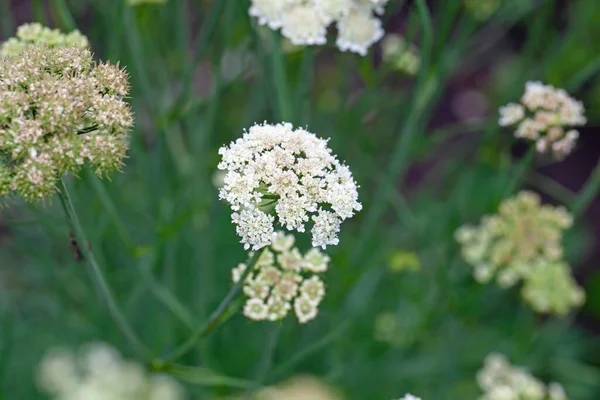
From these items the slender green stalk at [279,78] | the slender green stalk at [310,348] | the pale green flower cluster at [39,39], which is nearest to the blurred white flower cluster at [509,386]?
the slender green stalk at [310,348]

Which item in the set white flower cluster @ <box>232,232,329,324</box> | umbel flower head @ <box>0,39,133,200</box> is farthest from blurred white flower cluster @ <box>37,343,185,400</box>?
umbel flower head @ <box>0,39,133,200</box>

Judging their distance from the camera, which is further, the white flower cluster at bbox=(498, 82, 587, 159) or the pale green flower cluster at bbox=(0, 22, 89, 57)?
the white flower cluster at bbox=(498, 82, 587, 159)

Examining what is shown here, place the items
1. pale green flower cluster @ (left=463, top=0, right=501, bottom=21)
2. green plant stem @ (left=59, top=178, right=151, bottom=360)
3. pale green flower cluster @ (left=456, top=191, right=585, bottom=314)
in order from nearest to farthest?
green plant stem @ (left=59, top=178, right=151, bottom=360)
pale green flower cluster @ (left=456, top=191, right=585, bottom=314)
pale green flower cluster @ (left=463, top=0, right=501, bottom=21)

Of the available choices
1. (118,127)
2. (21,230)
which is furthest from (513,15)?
(21,230)

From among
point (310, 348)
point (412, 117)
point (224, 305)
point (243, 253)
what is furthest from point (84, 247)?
point (243, 253)

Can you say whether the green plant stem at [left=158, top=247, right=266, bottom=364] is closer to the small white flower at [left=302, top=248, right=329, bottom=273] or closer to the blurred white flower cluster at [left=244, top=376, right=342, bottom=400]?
the small white flower at [left=302, top=248, right=329, bottom=273]

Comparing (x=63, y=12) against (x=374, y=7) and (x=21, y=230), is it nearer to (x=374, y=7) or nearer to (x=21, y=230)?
(x=374, y=7)

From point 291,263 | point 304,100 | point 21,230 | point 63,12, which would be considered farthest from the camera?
point 21,230
